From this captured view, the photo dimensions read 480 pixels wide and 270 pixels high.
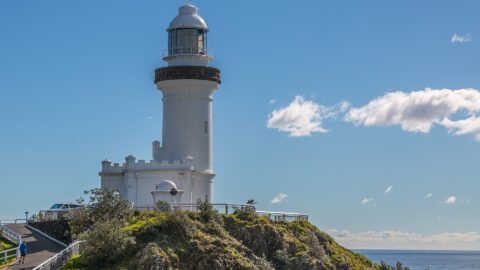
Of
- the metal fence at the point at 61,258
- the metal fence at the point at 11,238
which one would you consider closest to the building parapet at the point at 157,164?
the metal fence at the point at 11,238

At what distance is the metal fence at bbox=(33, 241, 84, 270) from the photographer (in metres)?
36.9

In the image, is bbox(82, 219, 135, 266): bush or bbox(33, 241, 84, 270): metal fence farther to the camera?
bbox(82, 219, 135, 266): bush

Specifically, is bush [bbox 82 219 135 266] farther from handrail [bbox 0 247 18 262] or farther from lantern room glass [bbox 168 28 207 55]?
lantern room glass [bbox 168 28 207 55]

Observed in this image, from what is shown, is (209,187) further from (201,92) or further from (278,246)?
(278,246)

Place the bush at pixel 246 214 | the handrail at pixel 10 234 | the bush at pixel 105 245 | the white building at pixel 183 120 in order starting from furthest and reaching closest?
the white building at pixel 183 120 < the bush at pixel 246 214 < the handrail at pixel 10 234 < the bush at pixel 105 245

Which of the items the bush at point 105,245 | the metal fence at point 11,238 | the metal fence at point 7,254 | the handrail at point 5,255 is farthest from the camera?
the metal fence at point 11,238

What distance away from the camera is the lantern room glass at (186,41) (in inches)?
2323

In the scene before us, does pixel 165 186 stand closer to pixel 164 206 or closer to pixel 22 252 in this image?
pixel 164 206

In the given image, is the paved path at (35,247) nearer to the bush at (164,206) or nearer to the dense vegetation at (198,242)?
the dense vegetation at (198,242)

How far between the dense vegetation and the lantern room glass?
13107mm

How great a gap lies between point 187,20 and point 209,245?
19.3 m

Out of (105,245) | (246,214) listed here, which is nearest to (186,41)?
(246,214)

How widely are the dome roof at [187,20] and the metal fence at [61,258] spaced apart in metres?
20.3

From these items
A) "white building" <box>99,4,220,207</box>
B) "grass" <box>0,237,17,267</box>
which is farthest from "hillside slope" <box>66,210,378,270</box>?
"white building" <box>99,4,220,207</box>
